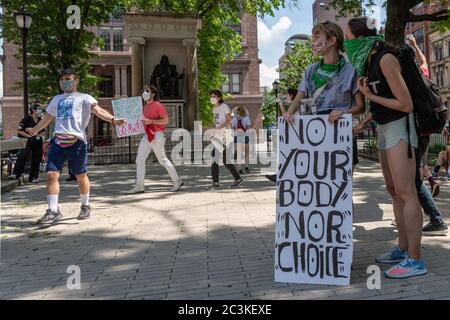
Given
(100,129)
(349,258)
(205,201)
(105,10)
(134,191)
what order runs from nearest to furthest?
(349,258) < (205,201) < (134,191) < (105,10) < (100,129)

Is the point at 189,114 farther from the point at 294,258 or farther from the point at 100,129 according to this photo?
the point at 100,129

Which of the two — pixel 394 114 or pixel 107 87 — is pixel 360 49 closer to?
pixel 394 114

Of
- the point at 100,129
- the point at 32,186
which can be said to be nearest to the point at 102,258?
the point at 32,186

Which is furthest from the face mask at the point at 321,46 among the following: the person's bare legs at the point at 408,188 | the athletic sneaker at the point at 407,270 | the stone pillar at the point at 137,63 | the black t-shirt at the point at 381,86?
the stone pillar at the point at 137,63

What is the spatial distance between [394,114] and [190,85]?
18.4 meters

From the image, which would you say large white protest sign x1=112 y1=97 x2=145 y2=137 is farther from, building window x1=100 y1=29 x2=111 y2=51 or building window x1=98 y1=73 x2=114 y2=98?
building window x1=100 y1=29 x2=111 y2=51

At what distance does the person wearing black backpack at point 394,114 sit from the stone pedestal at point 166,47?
1784 cm

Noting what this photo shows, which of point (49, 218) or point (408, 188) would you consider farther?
point (49, 218)

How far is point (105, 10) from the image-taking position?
21.5 m

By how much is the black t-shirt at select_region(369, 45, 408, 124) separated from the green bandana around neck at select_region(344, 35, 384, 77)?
0.06 m

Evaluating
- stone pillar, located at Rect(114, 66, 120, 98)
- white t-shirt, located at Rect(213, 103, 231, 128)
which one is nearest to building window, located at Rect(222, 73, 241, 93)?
stone pillar, located at Rect(114, 66, 120, 98)

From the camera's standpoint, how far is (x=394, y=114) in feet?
12.4

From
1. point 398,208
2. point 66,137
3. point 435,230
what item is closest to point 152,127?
point 66,137

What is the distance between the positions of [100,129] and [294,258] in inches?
2136
